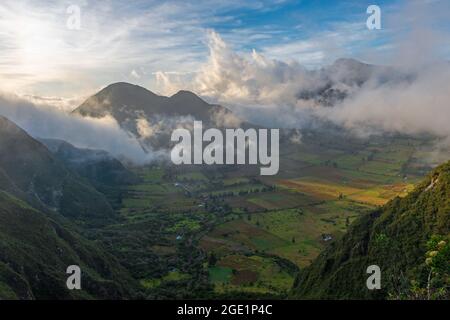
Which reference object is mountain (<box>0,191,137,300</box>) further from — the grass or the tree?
the tree

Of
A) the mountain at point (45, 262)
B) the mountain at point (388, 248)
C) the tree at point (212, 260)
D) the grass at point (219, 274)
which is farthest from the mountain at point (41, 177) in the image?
the mountain at point (388, 248)

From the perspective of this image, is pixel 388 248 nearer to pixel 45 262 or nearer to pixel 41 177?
pixel 45 262

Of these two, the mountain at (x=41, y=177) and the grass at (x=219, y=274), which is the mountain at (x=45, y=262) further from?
the mountain at (x=41, y=177)

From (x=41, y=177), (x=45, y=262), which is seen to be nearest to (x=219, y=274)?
(x=45, y=262)

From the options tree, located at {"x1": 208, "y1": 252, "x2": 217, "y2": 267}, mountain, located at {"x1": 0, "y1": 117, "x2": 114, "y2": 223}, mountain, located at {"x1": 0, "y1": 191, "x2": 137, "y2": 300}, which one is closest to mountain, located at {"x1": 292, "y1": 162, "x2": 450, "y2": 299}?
mountain, located at {"x1": 0, "y1": 191, "x2": 137, "y2": 300}

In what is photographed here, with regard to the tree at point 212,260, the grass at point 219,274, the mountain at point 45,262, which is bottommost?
the grass at point 219,274
